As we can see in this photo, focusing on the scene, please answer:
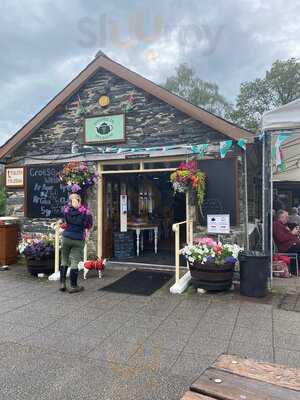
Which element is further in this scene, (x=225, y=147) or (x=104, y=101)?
(x=104, y=101)

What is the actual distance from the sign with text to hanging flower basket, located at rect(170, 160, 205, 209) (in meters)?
1.70

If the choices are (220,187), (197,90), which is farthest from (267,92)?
(220,187)

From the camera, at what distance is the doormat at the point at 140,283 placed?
18.6ft

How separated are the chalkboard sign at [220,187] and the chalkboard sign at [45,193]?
3297 mm

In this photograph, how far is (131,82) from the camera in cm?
727

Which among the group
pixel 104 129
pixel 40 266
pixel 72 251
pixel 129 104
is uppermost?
pixel 129 104

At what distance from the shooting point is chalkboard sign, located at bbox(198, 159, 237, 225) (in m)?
6.41

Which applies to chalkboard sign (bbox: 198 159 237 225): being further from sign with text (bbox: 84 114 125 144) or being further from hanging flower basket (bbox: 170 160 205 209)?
sign with text (bbox: 84 114 125 144)

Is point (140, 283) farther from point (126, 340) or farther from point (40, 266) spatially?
point (126, 340)

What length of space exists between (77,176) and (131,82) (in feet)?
7.76

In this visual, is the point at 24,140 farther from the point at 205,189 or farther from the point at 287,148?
the point at 287,148

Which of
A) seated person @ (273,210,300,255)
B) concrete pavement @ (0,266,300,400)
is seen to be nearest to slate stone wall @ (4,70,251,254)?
seated person @ (273,210,300,255)

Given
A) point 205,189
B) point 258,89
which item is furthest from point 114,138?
point 258,89

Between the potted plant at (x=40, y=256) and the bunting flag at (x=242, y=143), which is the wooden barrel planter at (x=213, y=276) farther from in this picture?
the potted plant at (x=40, y=256)
